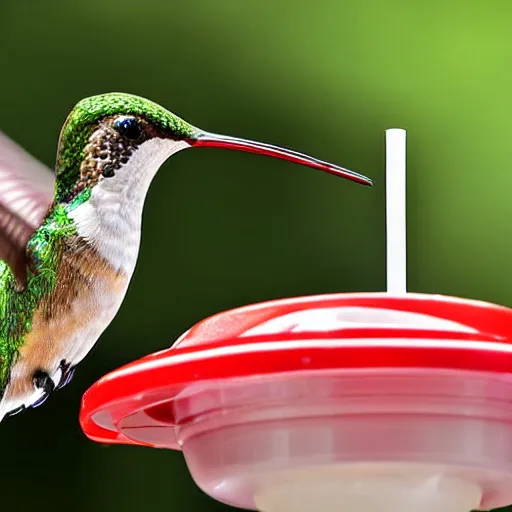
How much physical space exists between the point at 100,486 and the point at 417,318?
246 cm

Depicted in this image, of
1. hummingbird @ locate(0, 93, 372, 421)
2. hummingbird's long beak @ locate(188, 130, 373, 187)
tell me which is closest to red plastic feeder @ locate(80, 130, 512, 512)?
hummingbird's long beak @ locate(188, 130, 373, 187)

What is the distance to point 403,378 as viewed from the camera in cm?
78

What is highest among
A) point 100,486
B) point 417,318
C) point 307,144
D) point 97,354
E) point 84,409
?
point 417,318

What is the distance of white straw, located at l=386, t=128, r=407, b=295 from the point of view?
929 mm

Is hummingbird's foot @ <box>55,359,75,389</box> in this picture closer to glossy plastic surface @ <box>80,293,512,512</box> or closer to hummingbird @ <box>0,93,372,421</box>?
hummingbird @ <box>0,93,372,421</box>

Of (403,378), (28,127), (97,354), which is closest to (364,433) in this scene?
(403,378)

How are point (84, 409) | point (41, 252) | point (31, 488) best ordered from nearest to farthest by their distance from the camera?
point (84, 409) < point (41, 252) < point (31, 488)

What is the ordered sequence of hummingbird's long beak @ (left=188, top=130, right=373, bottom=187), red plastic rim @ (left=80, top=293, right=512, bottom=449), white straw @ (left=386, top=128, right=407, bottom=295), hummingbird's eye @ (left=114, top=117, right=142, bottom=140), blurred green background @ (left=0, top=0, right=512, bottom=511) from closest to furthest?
red plastic rim @ (left=80, top=293, right=512, bottom=449) < white straw @ (left=386, top=128, right=407, bottom=295) < hummingbird's long beak @ (left=188, top=130, right=373, bottom=187) < hummingbird's eye @ (left=114, top=117, right=142, bottom=140) < blurred green background @ (left=0, top=0, right=512, bottom=511)

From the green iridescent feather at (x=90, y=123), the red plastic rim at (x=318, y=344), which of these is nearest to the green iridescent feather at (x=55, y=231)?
the green iridescent feather at (x=90, y=123)

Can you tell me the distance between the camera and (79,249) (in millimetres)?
1496

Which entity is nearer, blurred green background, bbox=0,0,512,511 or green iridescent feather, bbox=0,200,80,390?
green iridescent feather, bbox=0,200,80,390

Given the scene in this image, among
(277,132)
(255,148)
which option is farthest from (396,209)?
(277,132)

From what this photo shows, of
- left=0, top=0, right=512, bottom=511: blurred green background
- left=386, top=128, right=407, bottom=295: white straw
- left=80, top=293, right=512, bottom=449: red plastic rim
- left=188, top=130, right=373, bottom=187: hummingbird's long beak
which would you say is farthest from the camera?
left=0, top=0, right=512, bottom=511: blurred green background

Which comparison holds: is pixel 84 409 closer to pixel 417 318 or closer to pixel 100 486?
pixel 417 318
